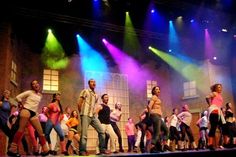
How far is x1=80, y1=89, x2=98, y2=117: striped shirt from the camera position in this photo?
284 inches

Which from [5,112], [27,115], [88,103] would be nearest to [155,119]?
[88,103]

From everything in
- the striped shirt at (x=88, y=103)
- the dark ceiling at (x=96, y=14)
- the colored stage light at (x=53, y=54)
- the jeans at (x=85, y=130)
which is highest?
the dark ceiling at (x=96, y=14)

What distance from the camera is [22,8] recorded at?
12.0 metres

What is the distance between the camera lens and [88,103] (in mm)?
7293

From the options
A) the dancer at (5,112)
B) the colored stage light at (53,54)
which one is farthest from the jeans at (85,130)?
the colored stage light at (53,54)

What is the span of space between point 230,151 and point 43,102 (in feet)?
32.0

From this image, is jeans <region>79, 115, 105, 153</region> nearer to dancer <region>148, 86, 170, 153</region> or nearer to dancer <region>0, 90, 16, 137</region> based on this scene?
dancer <region>148, 86, 170, 153</region>

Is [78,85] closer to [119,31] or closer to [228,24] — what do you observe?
[119,31]

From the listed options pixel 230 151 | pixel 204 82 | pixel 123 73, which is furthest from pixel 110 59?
pixel 230 151

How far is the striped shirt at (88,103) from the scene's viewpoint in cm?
721

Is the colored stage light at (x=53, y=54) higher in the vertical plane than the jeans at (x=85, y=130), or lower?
higher

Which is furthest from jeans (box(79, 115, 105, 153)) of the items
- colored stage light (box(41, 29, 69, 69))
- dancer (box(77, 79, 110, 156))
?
colored stage light (box(41, 29, 69, 69))

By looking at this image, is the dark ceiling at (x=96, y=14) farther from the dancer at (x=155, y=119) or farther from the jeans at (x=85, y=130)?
the dancer at (x=155, y=119)

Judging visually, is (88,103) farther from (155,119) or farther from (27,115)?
Answer: (155,119)
